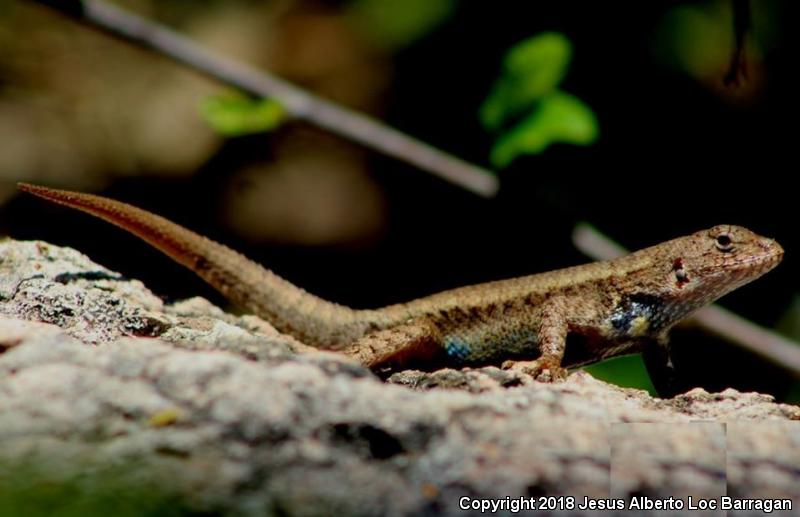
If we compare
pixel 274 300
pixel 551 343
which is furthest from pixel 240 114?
pixel 551 343

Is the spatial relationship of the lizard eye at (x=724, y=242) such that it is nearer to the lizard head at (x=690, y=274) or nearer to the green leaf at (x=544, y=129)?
the lizard head at (x=690, y=274)

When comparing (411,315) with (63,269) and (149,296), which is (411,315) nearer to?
(149,296)

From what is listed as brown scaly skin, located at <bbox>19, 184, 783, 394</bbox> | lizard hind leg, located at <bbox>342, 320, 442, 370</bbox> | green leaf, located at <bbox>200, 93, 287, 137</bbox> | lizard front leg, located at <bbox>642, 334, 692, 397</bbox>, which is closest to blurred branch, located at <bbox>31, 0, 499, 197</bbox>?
green leaf, located at <bbox>200, 93, 287, 137</bbox>

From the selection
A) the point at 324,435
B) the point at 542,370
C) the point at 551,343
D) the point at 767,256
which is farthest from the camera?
the point at 767,256

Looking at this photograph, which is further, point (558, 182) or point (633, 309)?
point (558, 182)

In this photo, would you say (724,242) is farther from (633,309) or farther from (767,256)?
(633,309)
